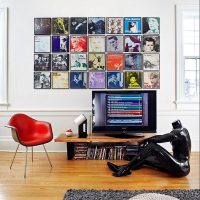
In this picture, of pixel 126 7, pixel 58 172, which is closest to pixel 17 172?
pixel 58 172

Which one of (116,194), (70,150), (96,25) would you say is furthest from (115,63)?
(116,194)

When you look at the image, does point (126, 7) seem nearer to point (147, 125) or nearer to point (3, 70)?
point (147, 125)

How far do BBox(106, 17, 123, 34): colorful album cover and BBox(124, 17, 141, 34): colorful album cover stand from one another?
3.6 inches

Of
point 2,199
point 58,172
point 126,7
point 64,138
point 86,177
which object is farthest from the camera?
point 126,7

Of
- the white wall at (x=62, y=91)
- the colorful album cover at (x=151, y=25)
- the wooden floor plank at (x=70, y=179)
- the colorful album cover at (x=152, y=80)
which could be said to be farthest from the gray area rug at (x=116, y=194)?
the colorful album cover at (x=151, y=25)

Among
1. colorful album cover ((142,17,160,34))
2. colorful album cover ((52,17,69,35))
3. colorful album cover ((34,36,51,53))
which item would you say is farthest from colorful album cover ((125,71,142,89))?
colorful album cover ((34,36,51,53))

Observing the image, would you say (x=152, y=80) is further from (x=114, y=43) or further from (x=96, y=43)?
(x=96, y=43)

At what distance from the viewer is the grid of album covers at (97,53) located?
15.0ft

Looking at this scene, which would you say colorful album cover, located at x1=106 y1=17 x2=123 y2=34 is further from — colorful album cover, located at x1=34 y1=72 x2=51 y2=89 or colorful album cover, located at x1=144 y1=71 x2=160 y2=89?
colorful album cover, located at x1=34 y1=72 x2=51 y2=89

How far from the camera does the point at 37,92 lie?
458 cm

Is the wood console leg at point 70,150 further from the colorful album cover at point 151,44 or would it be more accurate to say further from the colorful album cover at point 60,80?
the colorful album cover at point 151,44

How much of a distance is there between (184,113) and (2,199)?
11.1 feet

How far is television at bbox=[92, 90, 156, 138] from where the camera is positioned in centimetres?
→ 414

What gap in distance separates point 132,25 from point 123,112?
165cm
